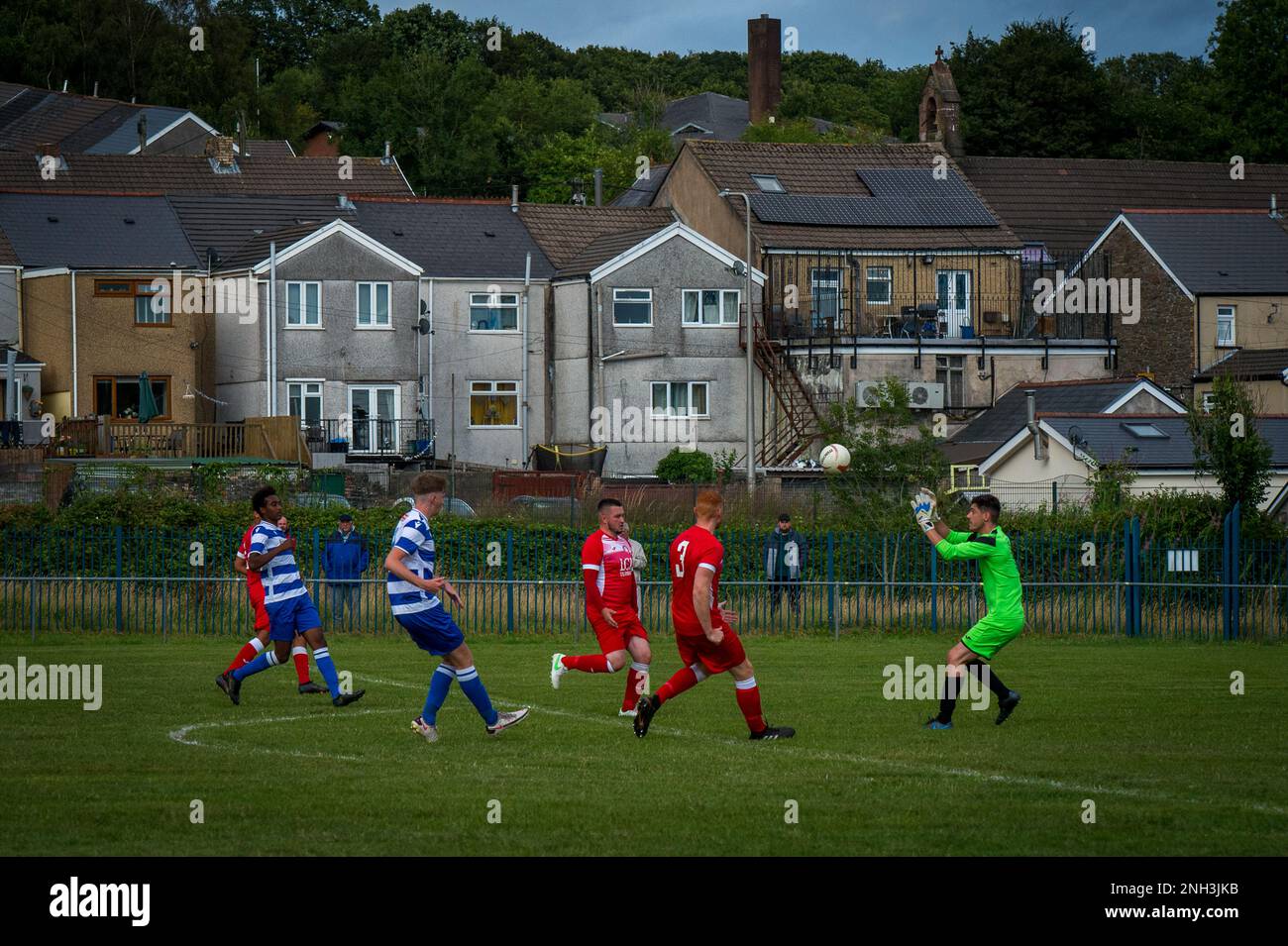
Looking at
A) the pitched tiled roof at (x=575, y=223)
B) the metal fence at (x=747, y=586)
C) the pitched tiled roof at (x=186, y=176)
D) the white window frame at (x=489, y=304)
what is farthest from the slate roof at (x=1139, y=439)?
the pitched tiled roof at (x=186, y=176)

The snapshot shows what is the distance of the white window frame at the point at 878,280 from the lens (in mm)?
59625

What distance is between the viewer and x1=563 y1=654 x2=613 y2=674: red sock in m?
16.8

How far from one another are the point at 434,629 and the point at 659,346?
42055mm

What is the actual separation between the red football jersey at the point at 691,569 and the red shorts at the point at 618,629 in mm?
1993

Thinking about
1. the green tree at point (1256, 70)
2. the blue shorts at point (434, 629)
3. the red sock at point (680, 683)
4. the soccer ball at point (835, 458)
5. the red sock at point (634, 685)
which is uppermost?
the green tree at point (1256, 70)

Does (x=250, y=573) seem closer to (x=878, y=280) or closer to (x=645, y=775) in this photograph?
(x=645, y=775)

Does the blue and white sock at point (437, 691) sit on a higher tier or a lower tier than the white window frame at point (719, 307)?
lower

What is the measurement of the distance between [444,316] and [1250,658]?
1374 inches

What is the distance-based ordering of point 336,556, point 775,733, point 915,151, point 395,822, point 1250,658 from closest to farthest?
point 395,822
point 775,733
point 1250,658
point 336,556
point 915,151

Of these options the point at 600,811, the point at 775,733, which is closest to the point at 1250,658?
the point at 775,733

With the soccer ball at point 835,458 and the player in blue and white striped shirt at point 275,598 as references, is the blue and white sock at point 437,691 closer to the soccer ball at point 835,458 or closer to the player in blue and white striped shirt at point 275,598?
the player in blue and white striped shirt at point 275,598

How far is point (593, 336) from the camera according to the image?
5575 cm
